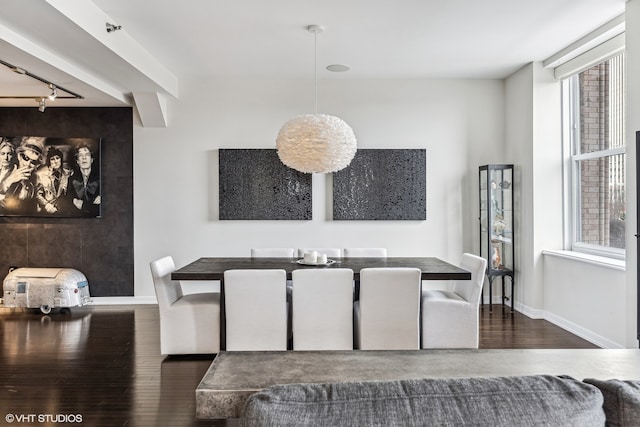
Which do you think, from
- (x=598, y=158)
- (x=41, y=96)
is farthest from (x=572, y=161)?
(x=41, y=96)

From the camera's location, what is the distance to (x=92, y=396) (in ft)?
9.60

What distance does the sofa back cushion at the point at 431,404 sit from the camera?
79 centimetres

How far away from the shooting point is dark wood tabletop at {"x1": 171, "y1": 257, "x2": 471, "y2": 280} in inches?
138

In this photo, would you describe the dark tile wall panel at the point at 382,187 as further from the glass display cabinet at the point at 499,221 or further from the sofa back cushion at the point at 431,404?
the sofa back cushion at the point at 431,404

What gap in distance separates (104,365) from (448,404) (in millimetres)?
3418

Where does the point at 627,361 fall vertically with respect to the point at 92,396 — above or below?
above

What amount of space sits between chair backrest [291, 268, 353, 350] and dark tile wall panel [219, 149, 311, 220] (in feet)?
7.72

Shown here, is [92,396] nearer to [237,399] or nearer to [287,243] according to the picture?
[237,399]

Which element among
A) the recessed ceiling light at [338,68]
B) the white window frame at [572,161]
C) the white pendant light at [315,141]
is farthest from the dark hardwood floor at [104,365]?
the recessed ceiling light at [338,68]

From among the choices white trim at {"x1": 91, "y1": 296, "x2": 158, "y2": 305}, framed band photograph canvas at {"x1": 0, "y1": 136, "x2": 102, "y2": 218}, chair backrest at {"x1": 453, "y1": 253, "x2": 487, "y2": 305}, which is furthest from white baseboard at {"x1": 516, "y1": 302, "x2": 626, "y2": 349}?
framed band photograph canvas at {"x1": 0, "y1": 136, "x2": 102, "y2": 218}

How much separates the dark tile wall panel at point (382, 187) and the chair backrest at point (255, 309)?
2.39 metres

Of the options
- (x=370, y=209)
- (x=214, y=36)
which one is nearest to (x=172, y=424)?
(x=214, y=36)

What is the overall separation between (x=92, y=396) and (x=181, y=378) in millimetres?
580

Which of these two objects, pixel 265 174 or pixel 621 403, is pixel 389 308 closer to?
pixel 621 403
